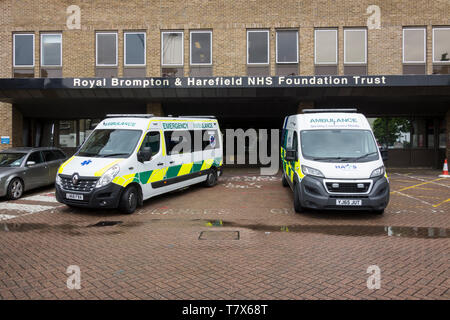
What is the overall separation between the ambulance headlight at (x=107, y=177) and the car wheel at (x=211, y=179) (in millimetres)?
4838

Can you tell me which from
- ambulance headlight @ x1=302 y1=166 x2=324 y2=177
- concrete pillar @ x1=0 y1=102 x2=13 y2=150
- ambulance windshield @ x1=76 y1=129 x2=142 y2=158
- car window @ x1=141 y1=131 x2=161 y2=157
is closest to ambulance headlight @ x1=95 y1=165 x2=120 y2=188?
ambulance windshield @ x1=76 y1=129 x2=142 y2=158

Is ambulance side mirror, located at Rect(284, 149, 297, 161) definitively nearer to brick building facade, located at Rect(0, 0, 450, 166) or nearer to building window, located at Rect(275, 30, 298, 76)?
brick building facade, located at Rect(0, 0, 450, 166)

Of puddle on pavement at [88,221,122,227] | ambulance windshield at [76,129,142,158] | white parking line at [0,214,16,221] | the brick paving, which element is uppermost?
ambulance windshield at [76,129,142,158]

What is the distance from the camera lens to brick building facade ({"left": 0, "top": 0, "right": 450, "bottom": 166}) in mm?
17547

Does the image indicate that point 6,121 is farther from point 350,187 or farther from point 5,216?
point 350,187

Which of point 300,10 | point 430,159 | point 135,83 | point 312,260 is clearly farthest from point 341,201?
point 430,159

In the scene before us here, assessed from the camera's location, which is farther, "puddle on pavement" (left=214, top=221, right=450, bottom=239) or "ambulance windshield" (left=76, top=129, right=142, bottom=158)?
"ambulance windshield" (left=76, top=129, right=142, bottom=158)

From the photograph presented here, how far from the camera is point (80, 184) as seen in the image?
8.27m

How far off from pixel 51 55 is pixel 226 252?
16.7 m

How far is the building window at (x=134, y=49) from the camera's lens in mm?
18156

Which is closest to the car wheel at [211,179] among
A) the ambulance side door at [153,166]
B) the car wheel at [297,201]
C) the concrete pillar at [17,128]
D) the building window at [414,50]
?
the ambulance side door at [153,166]
